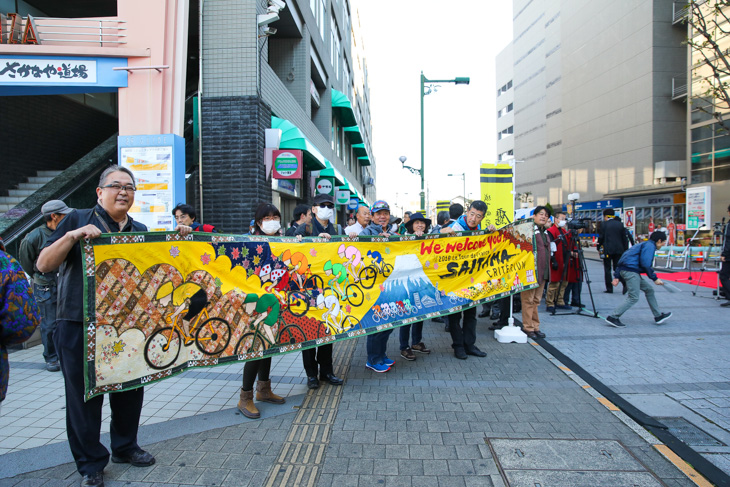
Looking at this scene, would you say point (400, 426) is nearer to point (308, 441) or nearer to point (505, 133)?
point (308, 441)

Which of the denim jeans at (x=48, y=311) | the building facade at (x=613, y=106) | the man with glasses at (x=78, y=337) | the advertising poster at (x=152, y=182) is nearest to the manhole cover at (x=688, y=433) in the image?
the man with glasses at (x=78, y=337)

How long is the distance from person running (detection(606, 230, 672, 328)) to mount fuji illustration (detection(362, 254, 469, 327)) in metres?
3.59

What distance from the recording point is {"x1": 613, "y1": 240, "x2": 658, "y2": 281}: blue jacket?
7477mm

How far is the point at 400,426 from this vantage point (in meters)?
3.99

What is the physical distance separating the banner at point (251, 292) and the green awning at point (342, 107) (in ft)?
55.6

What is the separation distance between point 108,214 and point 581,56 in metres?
50.6

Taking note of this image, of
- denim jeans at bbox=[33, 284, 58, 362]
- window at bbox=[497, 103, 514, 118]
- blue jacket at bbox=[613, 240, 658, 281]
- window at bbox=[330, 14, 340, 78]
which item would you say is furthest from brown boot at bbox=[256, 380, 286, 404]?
window at bbox=[497, 103, 514, 118]

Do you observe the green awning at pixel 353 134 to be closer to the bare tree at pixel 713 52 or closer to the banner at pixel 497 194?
the bare tree at pixel 713 52

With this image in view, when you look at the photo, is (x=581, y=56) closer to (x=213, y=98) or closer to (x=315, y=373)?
(x=213, y=98)

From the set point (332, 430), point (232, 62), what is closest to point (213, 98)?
point (232, 62)

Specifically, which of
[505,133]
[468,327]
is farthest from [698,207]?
[505,133]

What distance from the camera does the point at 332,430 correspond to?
12.9 feet

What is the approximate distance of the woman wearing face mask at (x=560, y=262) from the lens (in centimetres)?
876

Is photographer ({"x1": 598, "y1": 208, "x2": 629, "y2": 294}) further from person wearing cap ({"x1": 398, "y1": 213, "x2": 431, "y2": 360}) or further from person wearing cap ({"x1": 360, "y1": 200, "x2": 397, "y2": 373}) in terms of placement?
person wearing cap ({"x1": 360, "y1": 200, "x2": 397, "y2": 373})
